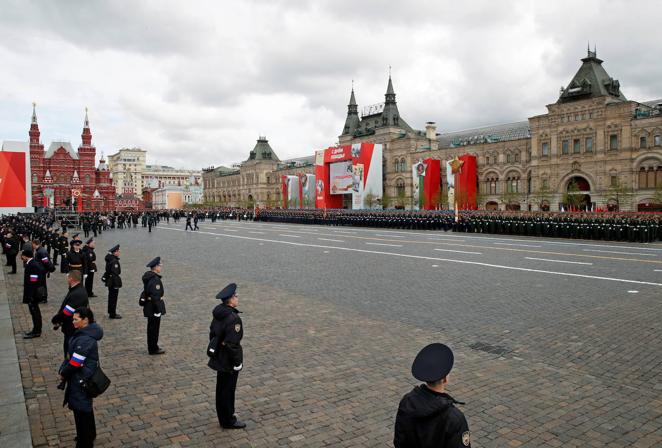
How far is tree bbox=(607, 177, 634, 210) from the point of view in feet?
153

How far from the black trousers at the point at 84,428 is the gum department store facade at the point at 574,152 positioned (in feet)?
152

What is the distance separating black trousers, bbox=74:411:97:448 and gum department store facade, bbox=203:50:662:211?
46.4m

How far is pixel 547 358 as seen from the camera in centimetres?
746

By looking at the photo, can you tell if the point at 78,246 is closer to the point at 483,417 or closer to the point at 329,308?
A: the point at 329,308

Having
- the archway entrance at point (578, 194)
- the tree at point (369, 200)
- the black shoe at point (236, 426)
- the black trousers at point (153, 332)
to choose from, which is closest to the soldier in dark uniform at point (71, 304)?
the black trousers at point (153, 332)

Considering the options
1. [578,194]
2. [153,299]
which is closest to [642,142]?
[578,194]

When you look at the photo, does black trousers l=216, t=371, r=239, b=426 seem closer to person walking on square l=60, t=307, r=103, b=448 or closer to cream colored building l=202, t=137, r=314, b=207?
person walking on square l=60, t=307, r=103, b=448

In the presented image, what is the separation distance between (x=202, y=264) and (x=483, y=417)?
1535cm

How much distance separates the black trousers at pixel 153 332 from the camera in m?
7.86

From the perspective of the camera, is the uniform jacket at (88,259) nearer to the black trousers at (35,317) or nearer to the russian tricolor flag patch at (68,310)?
the black trousers at (35,317)

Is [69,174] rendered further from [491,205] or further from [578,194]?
[578,194]

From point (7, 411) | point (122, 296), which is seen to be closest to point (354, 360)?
point (7, 411)

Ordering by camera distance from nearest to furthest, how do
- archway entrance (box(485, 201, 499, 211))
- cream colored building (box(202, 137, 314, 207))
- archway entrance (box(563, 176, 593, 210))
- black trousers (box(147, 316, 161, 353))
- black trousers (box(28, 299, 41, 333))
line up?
black trousers (box(147, 316, 161, 353))
black trousers (box(28, 299, 41, 333))
archway entrance (box(563, 176, 593, 210))
archway entrance (box(485, 201, 499, 211))
cream colored building (box(202, 137, 314, 207))

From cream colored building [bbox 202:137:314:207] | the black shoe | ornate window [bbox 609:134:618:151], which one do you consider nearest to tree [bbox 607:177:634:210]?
ornate window [bbox 609:134:618:151]
